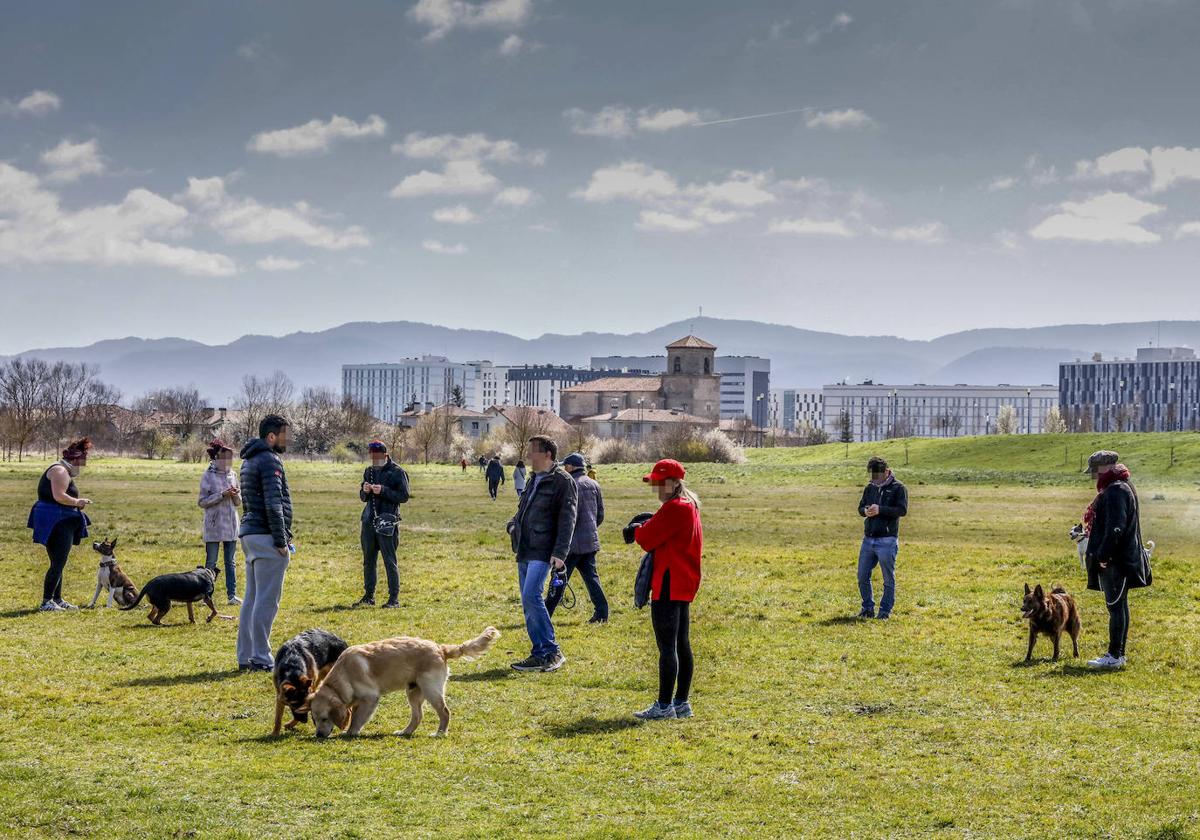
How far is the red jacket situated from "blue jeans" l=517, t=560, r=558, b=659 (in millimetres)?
2227

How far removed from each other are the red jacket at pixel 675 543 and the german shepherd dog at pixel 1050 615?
16.1 ft

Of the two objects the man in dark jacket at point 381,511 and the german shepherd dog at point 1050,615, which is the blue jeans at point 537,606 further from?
the german shepherd dog at point 1050,615

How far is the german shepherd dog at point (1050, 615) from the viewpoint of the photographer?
44.0 feet

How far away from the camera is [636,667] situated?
42.7ft

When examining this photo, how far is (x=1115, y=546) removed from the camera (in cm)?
1271

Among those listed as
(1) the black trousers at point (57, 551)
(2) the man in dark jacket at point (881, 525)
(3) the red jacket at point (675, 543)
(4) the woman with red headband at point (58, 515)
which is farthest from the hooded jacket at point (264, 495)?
(2) the man in dark jacket at point (881, 525)

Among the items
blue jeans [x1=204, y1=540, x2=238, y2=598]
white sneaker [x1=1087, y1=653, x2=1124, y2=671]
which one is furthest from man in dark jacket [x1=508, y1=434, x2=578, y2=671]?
blue jeans [x1=204, y1=540, x2=238, y2=598]

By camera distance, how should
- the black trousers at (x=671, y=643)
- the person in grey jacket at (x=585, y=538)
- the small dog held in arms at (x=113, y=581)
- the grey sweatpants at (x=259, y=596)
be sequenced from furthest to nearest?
the small dog held in arms at (x=113, y=581), the person in grey jacket at (x=585, y=538), the grey sweatpants at (x=259, y=596), the black trousers at (x=671, y=643)

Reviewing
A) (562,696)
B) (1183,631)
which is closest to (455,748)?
(562,696)

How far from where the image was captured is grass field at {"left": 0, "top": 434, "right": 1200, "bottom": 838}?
25.5 ft

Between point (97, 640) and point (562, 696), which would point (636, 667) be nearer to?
point (562, 696)

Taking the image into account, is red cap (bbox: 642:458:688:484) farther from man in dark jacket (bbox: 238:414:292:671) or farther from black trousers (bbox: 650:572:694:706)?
man in dark jacket (bbox: 238:414:292:671)

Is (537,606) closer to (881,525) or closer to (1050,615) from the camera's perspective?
(1050,615)

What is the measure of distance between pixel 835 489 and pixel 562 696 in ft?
171
